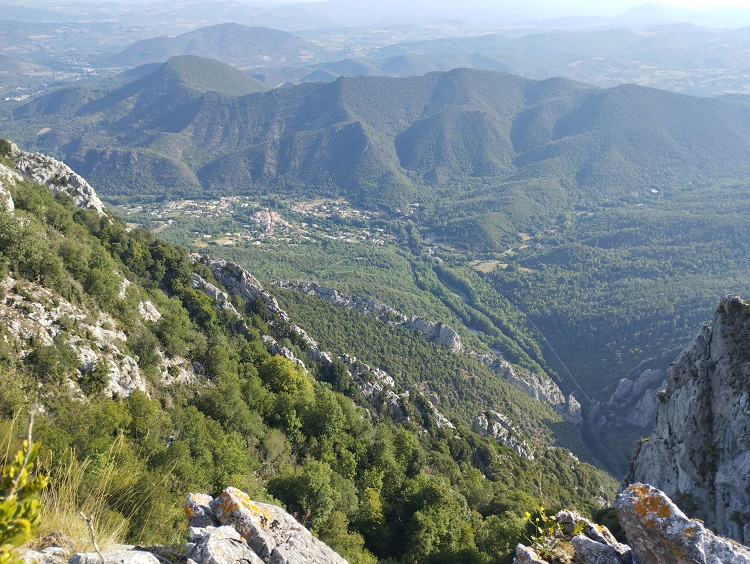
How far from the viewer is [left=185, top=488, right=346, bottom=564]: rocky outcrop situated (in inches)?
471

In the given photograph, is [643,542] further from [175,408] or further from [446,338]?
[446,338]

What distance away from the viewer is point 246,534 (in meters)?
13.5

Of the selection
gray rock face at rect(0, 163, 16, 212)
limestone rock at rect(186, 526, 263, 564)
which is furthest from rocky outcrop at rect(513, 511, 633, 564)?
gray rock face at rect(0, 163, 16, 212)

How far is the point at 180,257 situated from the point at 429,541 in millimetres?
41518

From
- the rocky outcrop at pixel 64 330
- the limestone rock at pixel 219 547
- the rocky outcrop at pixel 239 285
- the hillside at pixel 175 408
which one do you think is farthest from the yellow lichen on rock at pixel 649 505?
the rocky outcrop at pixel 239 285

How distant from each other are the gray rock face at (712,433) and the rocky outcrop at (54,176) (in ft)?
182

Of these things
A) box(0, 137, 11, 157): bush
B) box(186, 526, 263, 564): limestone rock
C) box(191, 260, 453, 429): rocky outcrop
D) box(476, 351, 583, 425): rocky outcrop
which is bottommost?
box(476, 351, 583, 425): rocky outcrop

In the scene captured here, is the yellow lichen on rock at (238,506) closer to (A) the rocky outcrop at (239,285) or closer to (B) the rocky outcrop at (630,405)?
(A) the rocky outcrop at (239,285)

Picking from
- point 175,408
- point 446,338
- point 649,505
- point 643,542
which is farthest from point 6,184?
point 446,338

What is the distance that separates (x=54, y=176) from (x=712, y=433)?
201ft

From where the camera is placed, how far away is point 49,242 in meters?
31.9

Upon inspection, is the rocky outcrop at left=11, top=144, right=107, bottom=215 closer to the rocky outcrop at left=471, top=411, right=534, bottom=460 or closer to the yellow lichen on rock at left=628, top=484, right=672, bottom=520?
the yellow lichen on rock at left=628, top=484, right=672, bottom=520

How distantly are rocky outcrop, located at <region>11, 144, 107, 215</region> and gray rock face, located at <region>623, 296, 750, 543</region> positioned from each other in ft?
182

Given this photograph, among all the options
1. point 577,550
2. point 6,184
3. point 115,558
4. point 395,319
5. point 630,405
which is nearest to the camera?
point 115,558
